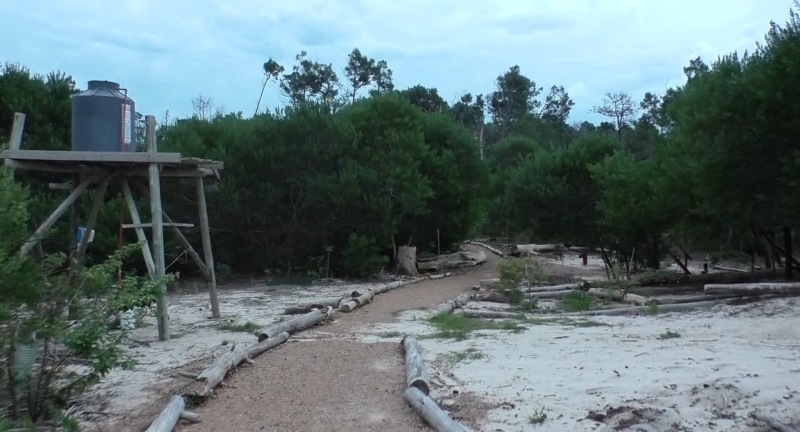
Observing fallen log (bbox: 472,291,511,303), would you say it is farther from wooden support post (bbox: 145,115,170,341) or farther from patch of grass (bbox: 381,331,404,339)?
wooden support post (bbox: 145,115,170,341)

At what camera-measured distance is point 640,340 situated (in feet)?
31.8

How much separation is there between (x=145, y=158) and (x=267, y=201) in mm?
12334

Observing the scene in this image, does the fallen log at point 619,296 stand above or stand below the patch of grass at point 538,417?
above

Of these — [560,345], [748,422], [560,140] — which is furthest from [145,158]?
[560,140]

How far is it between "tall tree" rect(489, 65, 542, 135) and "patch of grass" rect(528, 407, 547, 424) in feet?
219

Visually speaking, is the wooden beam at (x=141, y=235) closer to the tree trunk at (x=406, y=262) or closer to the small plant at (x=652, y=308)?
the small plant at (x=652, y=308)

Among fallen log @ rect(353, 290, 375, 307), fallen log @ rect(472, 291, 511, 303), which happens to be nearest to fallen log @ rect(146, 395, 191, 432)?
fallen log @ rect(353, 290, 375, 307)

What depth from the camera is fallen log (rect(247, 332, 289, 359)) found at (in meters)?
10.2

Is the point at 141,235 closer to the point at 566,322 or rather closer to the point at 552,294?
the point at 566,322

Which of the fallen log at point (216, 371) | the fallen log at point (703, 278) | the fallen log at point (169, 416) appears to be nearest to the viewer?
the fallen log at point (169, 416)

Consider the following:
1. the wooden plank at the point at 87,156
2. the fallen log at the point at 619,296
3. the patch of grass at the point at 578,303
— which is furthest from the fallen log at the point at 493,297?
the wooden plank at the point at 87,156

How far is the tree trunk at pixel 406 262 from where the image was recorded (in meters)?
25.1

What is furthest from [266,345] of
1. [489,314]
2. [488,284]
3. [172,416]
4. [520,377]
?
[488,284]

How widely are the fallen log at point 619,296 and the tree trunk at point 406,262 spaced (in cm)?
862
